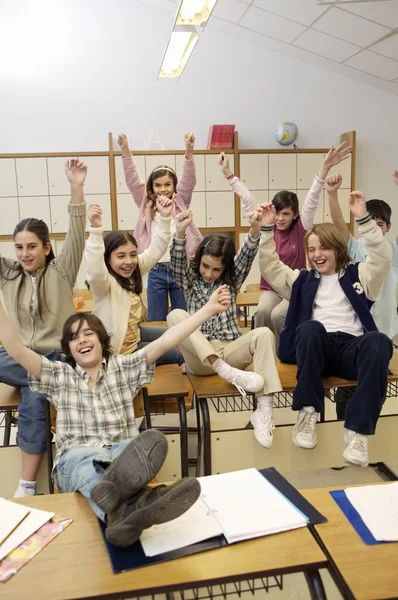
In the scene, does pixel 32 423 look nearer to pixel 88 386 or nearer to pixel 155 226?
pixel 88 386

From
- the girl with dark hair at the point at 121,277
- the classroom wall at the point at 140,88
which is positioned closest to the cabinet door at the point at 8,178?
the classroom wall at the point at 140,88

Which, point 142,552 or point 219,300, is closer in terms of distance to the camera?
point 142,552

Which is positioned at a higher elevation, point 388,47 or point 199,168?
point 388,47

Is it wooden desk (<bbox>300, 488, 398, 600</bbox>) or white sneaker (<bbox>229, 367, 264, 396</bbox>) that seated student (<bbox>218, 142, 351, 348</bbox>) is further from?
wooden desk (<bbox>300, 488, 398, 600</bbox>)

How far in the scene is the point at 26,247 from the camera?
219cm

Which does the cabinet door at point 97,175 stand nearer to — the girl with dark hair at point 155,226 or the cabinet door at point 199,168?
the cabinet door at point 199,168

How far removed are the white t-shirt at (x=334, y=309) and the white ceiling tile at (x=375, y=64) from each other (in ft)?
12.6

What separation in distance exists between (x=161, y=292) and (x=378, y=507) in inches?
81.6

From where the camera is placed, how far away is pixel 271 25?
516 cm

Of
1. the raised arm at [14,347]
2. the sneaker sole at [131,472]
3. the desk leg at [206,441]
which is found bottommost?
the desk leg at [206,441]

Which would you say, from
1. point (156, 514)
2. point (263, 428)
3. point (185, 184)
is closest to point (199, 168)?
point (185, 184)

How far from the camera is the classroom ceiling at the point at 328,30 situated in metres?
4.34

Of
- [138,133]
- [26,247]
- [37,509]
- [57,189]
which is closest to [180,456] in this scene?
[37,509]

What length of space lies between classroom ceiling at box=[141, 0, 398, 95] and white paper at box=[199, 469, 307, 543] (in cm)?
421
